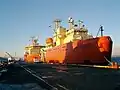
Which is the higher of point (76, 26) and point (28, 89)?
point (76, 26)

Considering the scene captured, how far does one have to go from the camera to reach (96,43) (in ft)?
166

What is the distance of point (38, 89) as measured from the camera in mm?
15883

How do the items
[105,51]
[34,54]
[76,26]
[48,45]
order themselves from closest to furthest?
[105,51], [76,26], [48,45], [34,54]

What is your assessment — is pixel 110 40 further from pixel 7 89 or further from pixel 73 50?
pixel 7 89

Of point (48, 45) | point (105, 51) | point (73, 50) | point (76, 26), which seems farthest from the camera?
point (48, 45)

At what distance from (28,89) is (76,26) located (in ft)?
187

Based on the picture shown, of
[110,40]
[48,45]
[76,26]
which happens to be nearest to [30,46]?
[48,45]

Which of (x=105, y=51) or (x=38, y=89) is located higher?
(x=105, y=51)

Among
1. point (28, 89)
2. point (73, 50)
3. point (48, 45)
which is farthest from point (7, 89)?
point (48, 45)

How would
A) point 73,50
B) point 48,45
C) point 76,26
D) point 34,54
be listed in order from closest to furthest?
point 73,50, point 76,26, point 48,45, point 34,54

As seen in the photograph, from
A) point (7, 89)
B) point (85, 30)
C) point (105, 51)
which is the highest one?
point (85, 30)

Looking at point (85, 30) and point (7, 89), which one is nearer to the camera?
point (7, 89)

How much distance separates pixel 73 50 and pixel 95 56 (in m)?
7.46

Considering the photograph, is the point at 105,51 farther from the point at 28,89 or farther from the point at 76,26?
the point at 28,89
